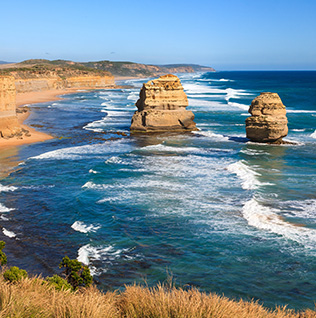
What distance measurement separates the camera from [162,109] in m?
42.0

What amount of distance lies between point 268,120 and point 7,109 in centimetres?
2320

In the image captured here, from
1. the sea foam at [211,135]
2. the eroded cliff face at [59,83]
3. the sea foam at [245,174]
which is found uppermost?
the eroded cliff face at [59,83]

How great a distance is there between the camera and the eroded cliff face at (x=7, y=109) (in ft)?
120

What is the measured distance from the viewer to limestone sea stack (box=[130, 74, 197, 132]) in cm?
4147

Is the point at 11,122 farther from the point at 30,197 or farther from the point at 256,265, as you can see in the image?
the point at 256,265

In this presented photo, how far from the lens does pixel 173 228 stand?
55.9 feet

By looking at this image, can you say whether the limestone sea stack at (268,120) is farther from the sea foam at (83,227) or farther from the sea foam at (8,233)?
the sea foam at (8,233)

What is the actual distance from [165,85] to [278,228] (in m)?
27.7

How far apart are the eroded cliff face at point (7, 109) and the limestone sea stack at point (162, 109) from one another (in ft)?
38.4

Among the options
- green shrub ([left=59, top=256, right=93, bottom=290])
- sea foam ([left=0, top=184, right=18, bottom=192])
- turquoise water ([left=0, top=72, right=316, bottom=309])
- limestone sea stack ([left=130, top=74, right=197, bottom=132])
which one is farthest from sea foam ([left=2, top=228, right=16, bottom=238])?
limestone sea stack ([left=130, top=74, right=197, bottom=132])

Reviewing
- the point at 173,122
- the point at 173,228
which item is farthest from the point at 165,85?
the point at 173,228

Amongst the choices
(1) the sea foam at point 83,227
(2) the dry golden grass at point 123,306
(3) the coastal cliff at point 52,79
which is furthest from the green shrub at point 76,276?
(3) the coastal cliff at point 52,79

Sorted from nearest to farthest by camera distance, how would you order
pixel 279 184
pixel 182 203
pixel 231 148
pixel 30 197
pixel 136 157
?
1. pixel 182 203
2. pixel 30 197
3. pixel 279 184
4. pixel 136 157
5. pixel 231 148

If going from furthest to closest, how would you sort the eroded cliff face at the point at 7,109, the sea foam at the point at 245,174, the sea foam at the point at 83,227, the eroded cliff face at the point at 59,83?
the eroded cliff face at the point at 59,83
the eroded cliff face at the point at 7,109
the sea foam at the point at 245,174
the sea foam at the point at 83,227
